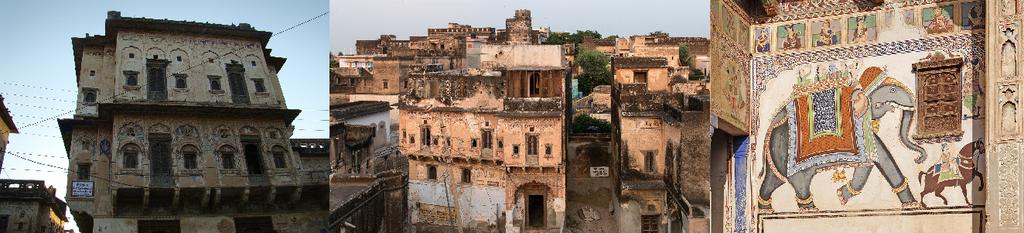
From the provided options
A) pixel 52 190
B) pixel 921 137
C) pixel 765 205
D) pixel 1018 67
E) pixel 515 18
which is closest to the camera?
pixel 1018 67

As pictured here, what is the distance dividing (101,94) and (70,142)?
0.34m

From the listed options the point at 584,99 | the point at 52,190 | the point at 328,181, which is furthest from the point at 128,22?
the point at 584,99

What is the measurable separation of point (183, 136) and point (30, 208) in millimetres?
960

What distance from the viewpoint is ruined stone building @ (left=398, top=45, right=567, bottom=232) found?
4.82 meters

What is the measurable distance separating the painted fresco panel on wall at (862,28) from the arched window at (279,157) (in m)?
3.53

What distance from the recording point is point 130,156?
230 inches

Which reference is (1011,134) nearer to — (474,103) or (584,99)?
(584,99)

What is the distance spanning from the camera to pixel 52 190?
19.0ft

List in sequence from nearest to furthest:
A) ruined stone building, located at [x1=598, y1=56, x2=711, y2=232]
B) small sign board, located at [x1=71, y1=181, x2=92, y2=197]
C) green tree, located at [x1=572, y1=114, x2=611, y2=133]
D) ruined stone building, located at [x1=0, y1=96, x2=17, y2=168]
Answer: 1. ruined stone building, located at [x1=598, y1=56, x2=711, y2=232]
2. green tree, located at [x1=572, y1=114, x2=611, y2=133]
3. ruined stone building, located at [x1=0, y1=96, x2=17, y2=168]
4. small sign board, located at [x1=71, y1=181, x2=92, y2=197]

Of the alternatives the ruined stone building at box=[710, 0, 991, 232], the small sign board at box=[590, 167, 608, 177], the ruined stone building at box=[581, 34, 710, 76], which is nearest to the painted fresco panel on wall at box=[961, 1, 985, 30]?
the ruined stone building at box=[710, 0, 991, 232]

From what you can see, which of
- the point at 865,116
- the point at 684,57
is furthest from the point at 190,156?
the point at 865,116

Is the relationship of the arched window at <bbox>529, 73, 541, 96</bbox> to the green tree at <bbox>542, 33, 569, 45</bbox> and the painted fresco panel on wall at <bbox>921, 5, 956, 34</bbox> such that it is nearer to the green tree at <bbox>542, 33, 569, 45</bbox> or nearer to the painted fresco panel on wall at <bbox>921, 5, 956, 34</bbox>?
the green tree at <bbox>542, 33, 569, 45</bbox>

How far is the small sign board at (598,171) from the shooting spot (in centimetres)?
482

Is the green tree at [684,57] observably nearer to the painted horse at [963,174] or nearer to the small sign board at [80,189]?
the painted horse at [963,174]
